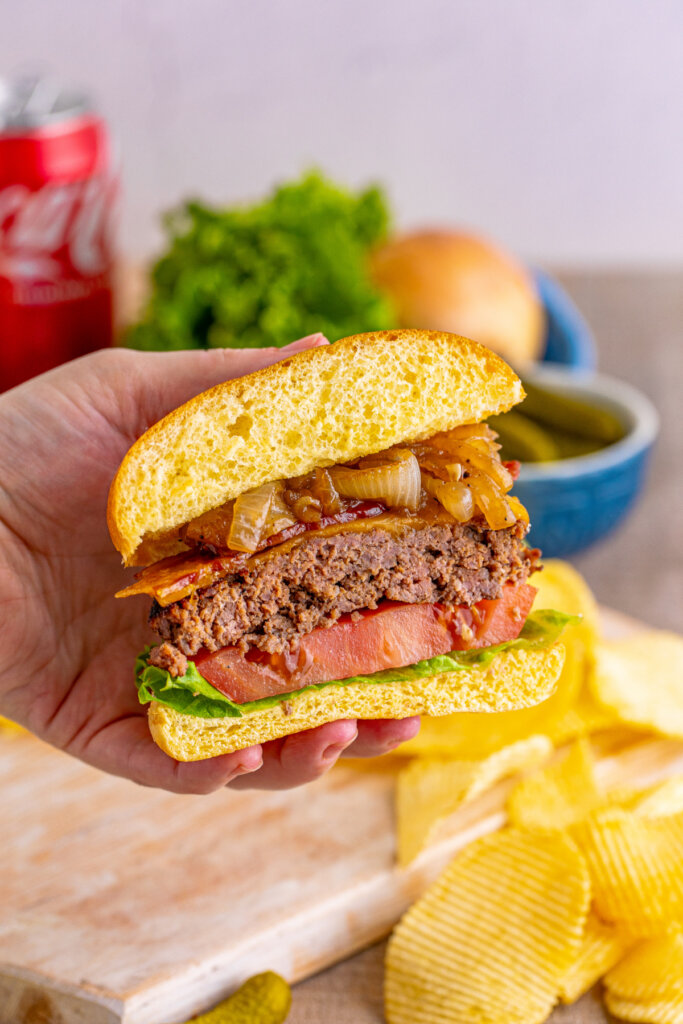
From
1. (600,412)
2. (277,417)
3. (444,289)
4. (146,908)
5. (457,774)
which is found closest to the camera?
(277,417)

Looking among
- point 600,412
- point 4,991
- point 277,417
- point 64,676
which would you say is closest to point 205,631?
point 277,417

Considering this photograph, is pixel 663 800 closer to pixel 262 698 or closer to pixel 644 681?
pixel 644 681

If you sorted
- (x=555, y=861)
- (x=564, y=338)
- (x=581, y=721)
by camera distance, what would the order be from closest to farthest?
(x=555, y=861), (x=581, y=721), (x=564, y=338)

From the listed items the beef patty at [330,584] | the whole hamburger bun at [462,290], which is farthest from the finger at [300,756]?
the whole hamburger bun at [462,290]

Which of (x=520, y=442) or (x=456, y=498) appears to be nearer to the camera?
(x=456, y=498)

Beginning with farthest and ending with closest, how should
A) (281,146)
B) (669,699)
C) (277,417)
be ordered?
1. (281,146)
2. (669,699)
3. (277,417)

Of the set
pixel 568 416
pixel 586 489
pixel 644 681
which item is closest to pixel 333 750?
pixel 644 681

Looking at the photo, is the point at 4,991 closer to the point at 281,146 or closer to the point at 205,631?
the point at 205,631

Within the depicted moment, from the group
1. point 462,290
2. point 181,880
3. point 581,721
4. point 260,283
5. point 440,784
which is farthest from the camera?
Result: point 462,290

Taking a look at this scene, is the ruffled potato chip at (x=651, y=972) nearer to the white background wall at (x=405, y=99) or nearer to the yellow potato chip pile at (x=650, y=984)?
the yellow potato chip pile at (x=650, y=984)
